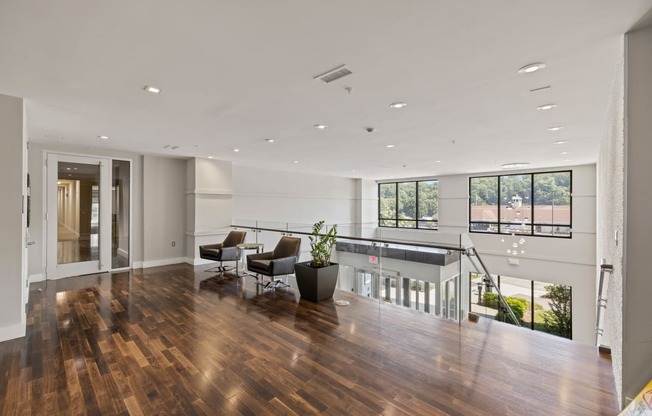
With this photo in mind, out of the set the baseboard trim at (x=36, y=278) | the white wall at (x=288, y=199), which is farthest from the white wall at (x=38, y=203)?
the white wall at (x=288, y=199)

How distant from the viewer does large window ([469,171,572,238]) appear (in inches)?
357

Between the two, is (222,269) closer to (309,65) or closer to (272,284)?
(272,284)

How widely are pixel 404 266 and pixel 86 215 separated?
6.79 m

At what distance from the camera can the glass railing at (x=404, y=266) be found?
4.09m

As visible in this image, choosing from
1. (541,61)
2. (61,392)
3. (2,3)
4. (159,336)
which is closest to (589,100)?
(541,61)

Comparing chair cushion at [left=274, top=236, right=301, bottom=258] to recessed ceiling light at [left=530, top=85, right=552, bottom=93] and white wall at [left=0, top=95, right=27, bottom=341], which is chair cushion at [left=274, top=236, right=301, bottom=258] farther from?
recessed ceiling light at [left=530, top=85, right=552, bottom=93]

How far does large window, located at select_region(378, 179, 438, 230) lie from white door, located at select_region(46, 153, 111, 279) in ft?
32.1

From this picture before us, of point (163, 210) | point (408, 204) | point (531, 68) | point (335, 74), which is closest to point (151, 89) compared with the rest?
point (335, 74)

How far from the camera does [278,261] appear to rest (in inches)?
201

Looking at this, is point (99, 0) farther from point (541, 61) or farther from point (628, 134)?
point (628, 134)

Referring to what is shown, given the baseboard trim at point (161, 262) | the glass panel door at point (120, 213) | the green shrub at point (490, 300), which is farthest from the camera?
the green shrub at point (490, 300)

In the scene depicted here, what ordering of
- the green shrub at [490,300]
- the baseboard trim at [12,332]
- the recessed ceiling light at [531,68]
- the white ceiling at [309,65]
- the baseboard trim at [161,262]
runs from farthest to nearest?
the green shrub at [490,300] → the baseboard trim at [161,262] → the baseboard trim at [12,332] → the recessed ceiling light at [531,68] → the white ceiling at [309,65]

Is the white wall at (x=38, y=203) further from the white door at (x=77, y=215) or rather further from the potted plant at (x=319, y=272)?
the potted plant at (x=319, y=272)

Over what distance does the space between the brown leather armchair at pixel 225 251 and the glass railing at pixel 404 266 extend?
613mm
